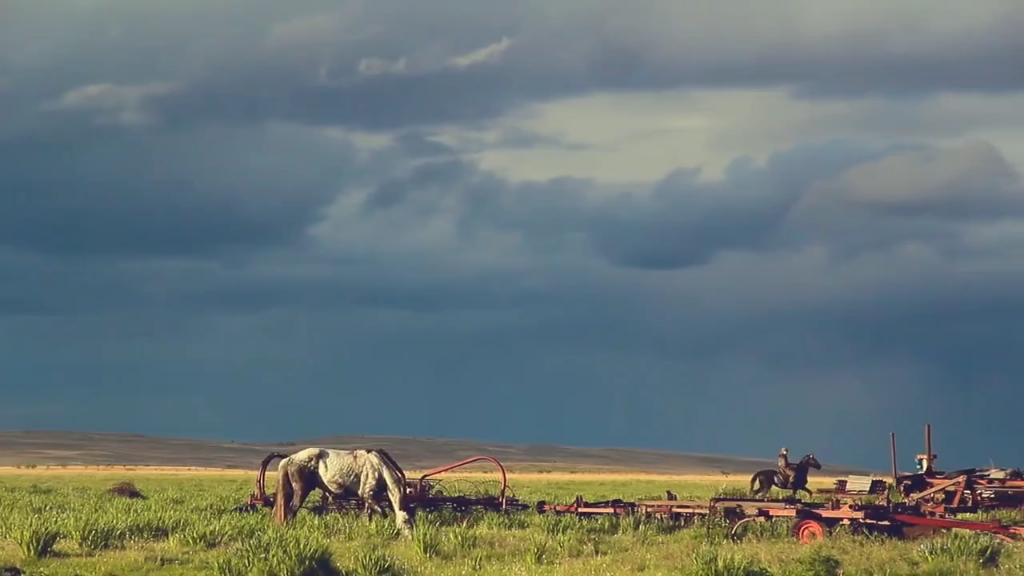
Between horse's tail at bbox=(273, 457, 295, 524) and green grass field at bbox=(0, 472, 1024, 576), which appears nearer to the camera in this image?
green grass field at bbox=(0, 472, 1024, 576)

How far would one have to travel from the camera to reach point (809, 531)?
2625 centimetres

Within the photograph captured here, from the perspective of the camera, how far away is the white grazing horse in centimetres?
3023

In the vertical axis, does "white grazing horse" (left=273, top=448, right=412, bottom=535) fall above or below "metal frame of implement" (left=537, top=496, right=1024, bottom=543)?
above

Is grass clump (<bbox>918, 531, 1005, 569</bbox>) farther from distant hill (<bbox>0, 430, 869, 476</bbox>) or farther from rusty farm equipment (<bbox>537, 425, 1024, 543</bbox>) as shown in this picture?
distant hill (<bbox>0, 430, 869, 476</bbox>)

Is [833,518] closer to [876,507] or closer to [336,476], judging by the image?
[876,507]

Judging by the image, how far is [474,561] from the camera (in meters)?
22.8

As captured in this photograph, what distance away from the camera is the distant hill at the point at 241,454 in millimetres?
143750

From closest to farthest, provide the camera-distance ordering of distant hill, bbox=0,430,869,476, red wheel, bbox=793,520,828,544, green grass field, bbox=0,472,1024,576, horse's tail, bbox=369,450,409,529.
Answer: green grass field, bbox=0,472,1024,576 < red wheel, bbox=793,520,828,544 < horse's tail, bbox=369,450,409,529 < distant hill, bbox=0,430,869,476

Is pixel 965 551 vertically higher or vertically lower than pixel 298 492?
lower

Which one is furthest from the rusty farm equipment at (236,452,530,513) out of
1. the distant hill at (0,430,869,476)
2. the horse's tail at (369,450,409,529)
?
the distant hill at (0,430,869,476)

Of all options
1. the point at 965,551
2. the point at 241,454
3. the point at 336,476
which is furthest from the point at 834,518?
the point at 241,454

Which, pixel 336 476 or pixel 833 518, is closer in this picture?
pixel 833 518

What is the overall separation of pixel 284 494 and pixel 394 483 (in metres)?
2.56

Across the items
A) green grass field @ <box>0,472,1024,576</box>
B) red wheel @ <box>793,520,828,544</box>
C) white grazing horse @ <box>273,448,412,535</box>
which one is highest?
white grazing horse @ <box>273,448,412,535</box>
